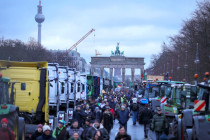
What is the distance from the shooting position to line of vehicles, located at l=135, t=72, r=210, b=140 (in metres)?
13.8

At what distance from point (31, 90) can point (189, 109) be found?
6138 millimetres

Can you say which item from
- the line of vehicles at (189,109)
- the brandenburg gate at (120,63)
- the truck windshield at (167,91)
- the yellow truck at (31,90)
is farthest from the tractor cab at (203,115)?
the brandenburg gate at (120,63)

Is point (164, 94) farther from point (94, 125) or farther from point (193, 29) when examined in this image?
point (193, 29)

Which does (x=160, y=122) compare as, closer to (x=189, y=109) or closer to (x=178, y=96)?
(x=189, y=109)

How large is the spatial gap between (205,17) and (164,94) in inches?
899

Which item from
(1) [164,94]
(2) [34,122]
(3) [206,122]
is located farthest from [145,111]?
(3) [206,122]

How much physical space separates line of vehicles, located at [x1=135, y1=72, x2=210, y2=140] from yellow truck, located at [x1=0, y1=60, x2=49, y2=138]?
4440 mm

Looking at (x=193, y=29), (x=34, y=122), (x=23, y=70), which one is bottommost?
(x=34, y=122)

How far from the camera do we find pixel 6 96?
549 inches

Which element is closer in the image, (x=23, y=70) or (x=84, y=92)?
(x=23, y=70)

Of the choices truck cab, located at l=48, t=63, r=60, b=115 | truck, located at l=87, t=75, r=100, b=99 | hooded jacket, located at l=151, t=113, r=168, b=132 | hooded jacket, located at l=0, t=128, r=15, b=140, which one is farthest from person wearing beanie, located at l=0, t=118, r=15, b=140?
truck, located at l=87, t=75, r=100, b=99

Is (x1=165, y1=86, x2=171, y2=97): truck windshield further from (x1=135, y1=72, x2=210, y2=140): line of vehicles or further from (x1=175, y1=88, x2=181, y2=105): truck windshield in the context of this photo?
(x1=175, y1=88, x2=181, y2=105): truck windshield

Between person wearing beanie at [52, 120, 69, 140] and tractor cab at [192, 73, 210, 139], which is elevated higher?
tractor cab at [192, 73, 210, 139]

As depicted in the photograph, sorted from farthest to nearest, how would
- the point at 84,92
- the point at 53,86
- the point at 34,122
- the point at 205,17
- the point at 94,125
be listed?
the point at 205,17 → the point at 84,92 → the point at 53,86 → the point at 34,122 → the point at 94,125
